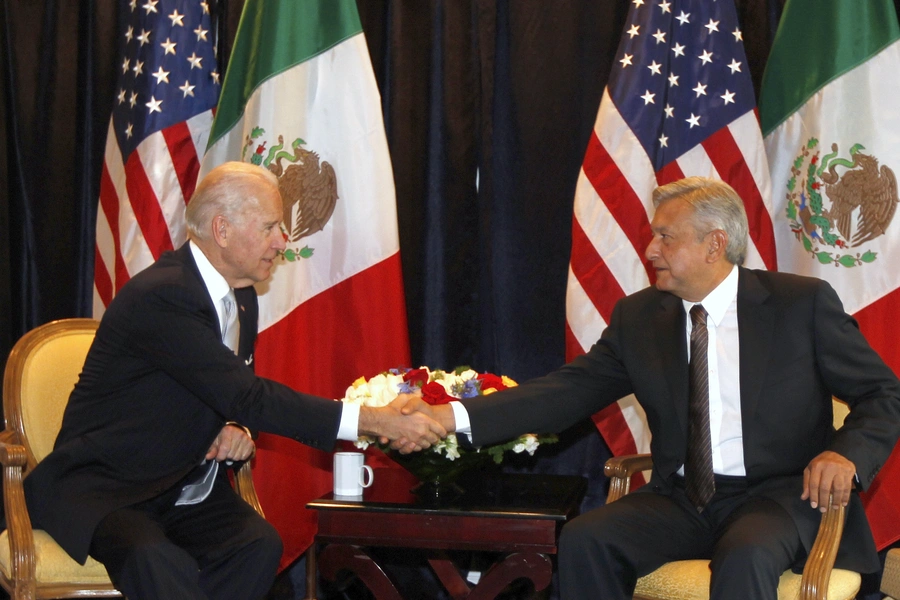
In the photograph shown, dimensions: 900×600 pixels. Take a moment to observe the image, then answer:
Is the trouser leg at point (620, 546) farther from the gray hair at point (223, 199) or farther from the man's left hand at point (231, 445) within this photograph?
the gray hair at point (223, 199)

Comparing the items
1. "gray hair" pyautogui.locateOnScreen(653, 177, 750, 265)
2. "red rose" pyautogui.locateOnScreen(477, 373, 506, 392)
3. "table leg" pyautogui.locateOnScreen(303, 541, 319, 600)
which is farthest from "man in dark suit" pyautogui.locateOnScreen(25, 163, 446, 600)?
"gray hair" pyautogui.locateOnScreen(653, 177, 750, 265)

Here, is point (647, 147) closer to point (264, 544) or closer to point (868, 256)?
point (868, 256)

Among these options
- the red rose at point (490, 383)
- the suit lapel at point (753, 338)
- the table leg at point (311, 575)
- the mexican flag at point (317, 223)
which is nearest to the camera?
the suit lapel at point (753, 338)

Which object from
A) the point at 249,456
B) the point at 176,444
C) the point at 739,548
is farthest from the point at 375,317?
the point at 739,548

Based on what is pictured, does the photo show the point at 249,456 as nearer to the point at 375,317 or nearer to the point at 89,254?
the point at 375,317

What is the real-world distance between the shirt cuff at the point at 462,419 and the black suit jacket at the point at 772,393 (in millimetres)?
21

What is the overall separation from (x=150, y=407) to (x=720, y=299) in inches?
74.7

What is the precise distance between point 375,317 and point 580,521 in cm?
157

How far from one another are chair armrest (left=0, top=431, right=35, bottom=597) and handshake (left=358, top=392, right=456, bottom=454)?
3.52 ft

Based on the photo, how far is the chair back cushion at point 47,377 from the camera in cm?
350

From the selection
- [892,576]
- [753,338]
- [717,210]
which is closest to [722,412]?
[753,338]

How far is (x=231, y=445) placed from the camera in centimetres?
338

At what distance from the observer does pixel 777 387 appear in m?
3.19

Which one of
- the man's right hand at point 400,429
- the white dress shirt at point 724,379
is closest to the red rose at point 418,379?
the man's right hand at point 400,429
